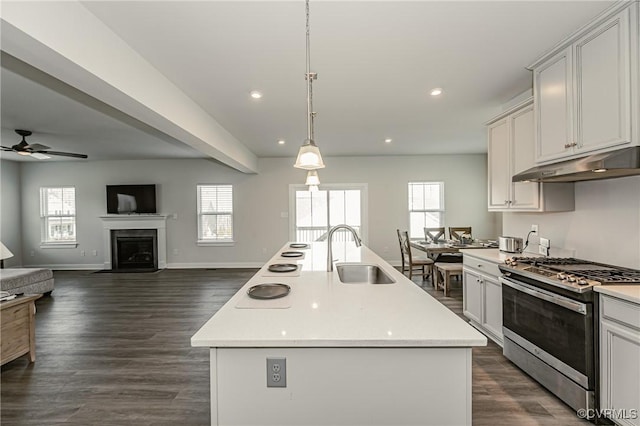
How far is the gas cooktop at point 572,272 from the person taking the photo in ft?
6.23

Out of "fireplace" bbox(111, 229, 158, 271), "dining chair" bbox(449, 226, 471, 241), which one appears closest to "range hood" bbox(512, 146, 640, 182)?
"dining chair" bbox(449, 226, 471, 241)

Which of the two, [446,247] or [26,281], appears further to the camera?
[446,247]

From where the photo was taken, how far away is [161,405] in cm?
220

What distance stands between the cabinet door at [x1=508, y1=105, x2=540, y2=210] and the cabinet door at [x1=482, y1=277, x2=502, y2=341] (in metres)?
0.80

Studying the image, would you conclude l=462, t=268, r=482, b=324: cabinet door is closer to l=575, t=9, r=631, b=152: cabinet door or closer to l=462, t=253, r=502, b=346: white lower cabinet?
l=462, t=253, r=502, b=346: white lower cabinet

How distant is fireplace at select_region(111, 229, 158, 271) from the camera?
7336mm

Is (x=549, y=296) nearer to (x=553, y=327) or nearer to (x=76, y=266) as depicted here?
(x=553, y=327)

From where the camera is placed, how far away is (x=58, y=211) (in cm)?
751

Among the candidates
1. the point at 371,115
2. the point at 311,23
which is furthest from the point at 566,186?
the point at 311,23

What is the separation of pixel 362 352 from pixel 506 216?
3245mm

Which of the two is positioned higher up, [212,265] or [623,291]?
[623,291]

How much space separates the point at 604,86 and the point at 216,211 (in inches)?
276

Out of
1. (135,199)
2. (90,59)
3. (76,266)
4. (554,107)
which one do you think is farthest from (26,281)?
(554,107)

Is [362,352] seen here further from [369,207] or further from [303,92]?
[369,207]
